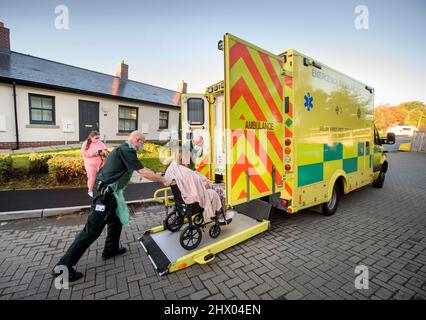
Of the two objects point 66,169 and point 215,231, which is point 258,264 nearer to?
point 215,231

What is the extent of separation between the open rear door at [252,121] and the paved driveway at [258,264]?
2.93 feet

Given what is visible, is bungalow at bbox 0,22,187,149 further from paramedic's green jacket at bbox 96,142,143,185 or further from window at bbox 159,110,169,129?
paramedic's green jacket at bbox 96,142,143,185

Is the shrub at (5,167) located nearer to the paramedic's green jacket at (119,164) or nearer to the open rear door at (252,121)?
the paramedic's green jacket at (119,164)

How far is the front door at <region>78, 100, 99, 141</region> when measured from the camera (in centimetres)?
1223

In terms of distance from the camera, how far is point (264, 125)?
10.5 ft

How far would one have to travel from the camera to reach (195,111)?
5.16 metres

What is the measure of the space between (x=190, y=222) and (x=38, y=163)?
566cm

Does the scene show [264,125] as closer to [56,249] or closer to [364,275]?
[364,275]

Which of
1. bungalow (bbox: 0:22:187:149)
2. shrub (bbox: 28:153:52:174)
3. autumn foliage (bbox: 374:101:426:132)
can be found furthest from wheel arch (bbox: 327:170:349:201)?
autumn foliage (bbox: 374:101:426:132)

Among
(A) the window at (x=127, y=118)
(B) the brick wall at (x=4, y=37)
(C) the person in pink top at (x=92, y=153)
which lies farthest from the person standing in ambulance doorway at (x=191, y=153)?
(B) the brick wall at (x=4, y=37)

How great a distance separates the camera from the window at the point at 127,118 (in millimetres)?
14147

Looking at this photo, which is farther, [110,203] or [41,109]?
Result: [41,109]

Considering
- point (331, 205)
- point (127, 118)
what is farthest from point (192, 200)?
point (127, 118)

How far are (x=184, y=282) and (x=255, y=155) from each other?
73.1 inches
